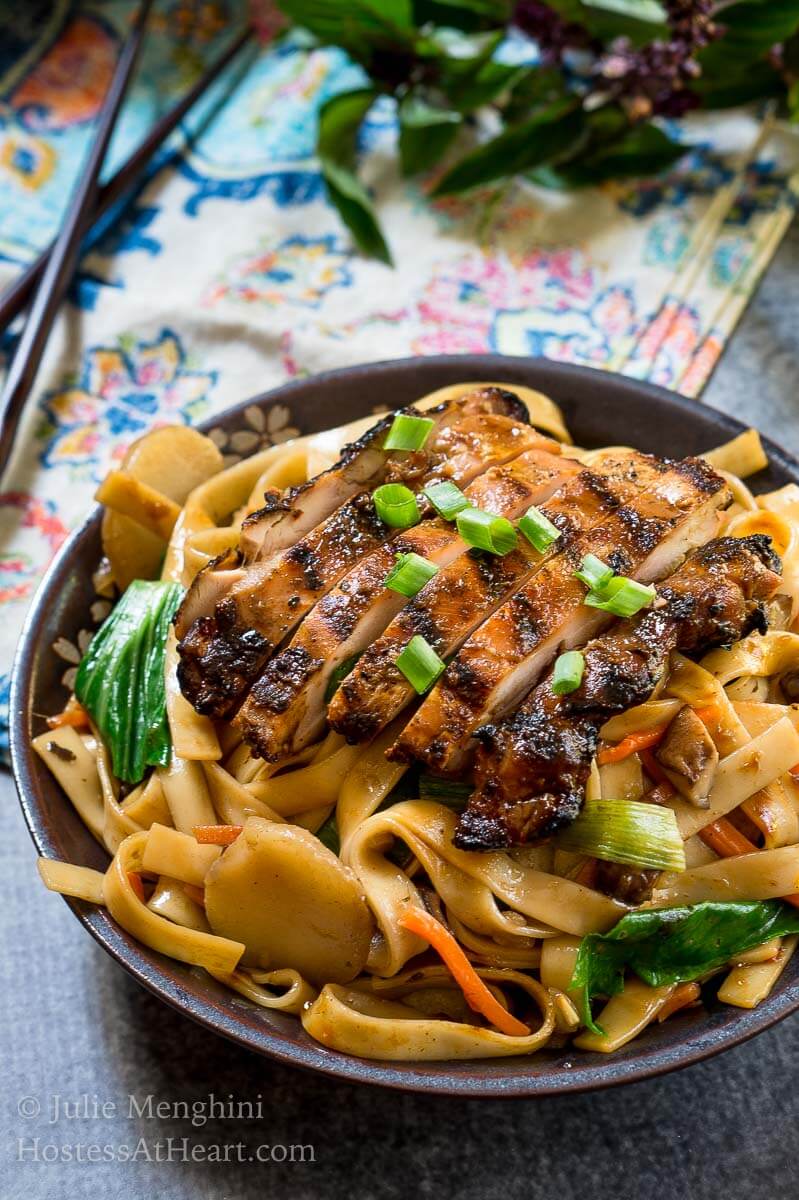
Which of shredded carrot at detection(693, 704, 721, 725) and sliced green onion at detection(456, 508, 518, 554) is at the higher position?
sliced green onion at detection(456, 508, 518, 554)

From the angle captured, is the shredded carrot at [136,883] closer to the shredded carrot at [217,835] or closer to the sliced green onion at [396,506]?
the shredded carrot at [217,835]

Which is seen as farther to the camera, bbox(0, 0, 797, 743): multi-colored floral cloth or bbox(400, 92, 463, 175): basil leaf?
bbox(400, 92, 463, 175): basil leaf

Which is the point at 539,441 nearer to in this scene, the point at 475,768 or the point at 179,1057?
the point at 475,768

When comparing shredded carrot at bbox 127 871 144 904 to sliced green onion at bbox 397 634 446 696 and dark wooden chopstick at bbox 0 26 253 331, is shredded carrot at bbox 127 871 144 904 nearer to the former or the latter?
sliced green onion at bbox 397 634 446 696

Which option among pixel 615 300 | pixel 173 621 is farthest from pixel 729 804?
pixel 615 300

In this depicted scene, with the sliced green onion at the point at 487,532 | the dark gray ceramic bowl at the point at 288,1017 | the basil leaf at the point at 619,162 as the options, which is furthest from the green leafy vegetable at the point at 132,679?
the basil leaf at the point at 619,162

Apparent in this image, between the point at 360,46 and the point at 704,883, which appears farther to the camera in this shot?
the point at 360,46

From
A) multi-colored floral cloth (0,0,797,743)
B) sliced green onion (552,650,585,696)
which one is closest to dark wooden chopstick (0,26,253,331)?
multi-colored floral cloth (0,0,797,743)
